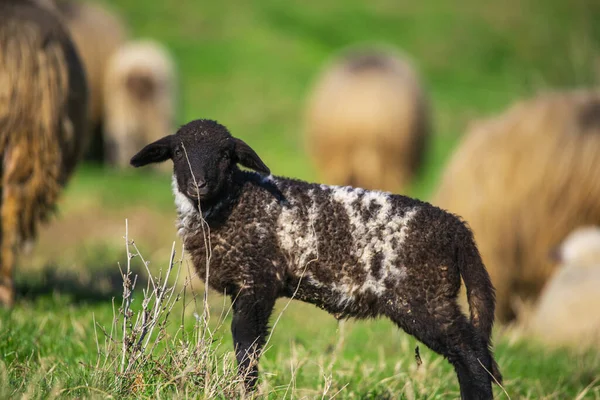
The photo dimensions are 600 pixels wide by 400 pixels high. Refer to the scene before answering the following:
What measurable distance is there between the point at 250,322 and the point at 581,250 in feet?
17.9

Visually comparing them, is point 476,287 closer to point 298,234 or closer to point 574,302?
point 298,234

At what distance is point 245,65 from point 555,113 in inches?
739

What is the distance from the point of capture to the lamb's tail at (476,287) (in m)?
4.62

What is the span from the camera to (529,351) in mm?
7602

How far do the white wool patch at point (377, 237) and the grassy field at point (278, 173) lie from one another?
48 cm

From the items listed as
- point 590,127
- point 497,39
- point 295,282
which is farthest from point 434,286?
point 497,39

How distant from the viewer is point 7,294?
7152 mm

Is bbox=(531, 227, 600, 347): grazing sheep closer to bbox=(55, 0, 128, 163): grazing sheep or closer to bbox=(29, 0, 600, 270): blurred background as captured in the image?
bbox=(29, 0, 600, 270): blurred background

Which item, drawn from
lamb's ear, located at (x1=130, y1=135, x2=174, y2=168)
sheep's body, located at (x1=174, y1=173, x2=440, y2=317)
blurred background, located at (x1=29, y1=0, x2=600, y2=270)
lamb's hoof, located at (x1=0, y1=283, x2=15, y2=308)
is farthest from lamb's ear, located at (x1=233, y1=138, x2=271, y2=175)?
blurred background, located at (x1=29, y1=0, x2=600, y2=270)

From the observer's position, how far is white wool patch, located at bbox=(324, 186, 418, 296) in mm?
4516

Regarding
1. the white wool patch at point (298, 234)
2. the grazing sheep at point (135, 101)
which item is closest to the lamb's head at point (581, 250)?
the white wool patch at point (298, 234)

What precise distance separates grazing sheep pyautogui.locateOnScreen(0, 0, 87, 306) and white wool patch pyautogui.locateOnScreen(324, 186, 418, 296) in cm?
344

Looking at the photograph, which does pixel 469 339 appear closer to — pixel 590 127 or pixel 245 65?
pixel 590 127

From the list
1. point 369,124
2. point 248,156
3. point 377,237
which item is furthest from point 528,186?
point 369,124
